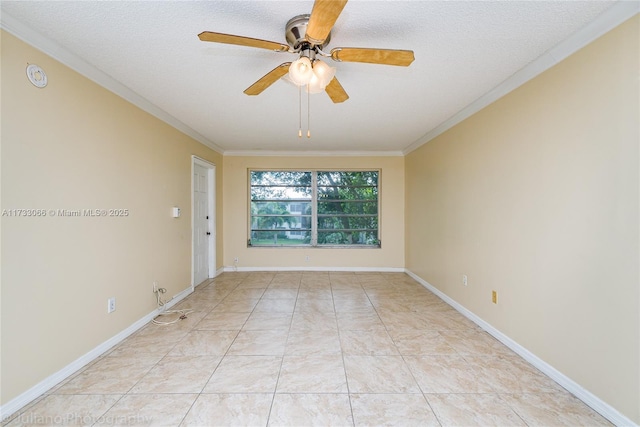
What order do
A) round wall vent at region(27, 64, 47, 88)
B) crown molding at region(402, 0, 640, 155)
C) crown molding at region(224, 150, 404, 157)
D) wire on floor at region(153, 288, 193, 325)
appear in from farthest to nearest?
crown molding at region(224, 150, 404, 157), wire on floor at region(153, 288, 193, 325), round wall vent at region(27, 64, 47, 88), crown molding at region(402, 0, 640, 155)

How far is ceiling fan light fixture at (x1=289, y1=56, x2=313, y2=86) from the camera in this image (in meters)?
1.65

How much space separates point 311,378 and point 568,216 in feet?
7.00

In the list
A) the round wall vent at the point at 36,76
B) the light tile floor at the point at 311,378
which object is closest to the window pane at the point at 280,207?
the light tile floor at the point at 311,378

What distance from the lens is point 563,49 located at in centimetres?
192

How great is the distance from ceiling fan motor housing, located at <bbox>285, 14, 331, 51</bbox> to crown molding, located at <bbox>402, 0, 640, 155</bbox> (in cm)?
166

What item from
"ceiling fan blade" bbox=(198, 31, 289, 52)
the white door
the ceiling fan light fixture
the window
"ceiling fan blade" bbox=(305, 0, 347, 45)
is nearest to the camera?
"ceiling fan blade" bbox=(305, 0, 347, 45)

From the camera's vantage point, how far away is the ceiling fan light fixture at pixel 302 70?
5.42ft

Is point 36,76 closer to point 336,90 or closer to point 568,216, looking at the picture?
point 336,90

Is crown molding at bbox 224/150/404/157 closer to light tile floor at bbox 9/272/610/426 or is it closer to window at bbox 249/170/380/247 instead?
window at bbox 249/170/380/247

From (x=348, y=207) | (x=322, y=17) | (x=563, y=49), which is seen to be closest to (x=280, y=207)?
(x=348, y=207)

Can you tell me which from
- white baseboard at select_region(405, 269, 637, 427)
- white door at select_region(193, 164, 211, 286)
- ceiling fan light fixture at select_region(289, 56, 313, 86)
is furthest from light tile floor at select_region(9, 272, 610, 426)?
ceiling fan light fixture at select_region(289, 56, 313, 86)

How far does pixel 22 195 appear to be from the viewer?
69.5 inches

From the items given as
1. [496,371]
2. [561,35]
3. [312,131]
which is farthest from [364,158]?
[496,371]

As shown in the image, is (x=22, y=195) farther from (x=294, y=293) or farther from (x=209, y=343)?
(x=294, y=293)
